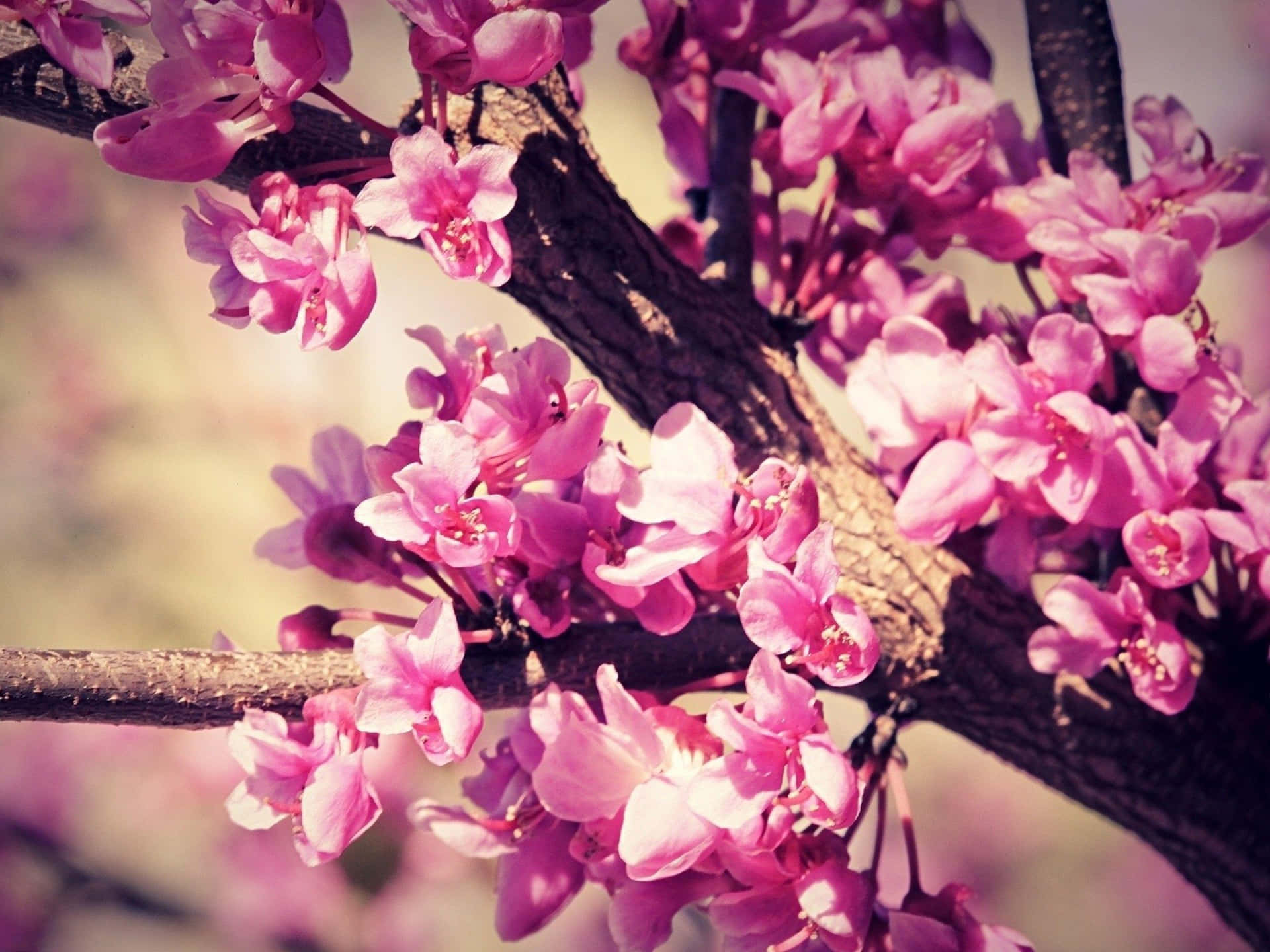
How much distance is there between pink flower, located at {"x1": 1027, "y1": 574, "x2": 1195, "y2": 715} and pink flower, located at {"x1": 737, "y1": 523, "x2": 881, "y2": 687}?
0.13m

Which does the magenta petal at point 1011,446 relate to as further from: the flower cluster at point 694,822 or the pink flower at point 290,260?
the pink flower at point 290,260

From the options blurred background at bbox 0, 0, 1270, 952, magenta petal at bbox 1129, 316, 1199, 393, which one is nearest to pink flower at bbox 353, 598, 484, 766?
magenta petal at bbox 1129, 316, 1199, 393

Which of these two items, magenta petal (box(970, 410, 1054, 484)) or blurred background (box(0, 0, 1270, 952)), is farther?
blurred background (box(0, 0, 1270, 952))

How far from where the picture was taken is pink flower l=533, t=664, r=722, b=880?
36 centimetres

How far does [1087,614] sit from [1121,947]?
1.67 metres

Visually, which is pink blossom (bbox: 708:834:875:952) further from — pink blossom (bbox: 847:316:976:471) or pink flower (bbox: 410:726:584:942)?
pink blossom (bbox: 847:316:976:471)

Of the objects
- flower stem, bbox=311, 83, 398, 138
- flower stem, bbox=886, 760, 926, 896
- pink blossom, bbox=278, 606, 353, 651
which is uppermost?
flower stem, bbox=311, 83, 398, 138

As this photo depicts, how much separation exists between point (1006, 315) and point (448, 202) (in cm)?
34

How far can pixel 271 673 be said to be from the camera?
39 centimetres

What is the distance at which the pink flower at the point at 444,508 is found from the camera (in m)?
0.35

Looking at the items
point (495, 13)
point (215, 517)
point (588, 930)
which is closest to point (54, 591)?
point (215, 517)

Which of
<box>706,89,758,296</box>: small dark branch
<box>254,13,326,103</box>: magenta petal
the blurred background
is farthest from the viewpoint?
the blurred background

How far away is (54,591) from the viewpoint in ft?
5.16

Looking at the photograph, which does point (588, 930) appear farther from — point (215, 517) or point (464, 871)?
point (215, 517)
